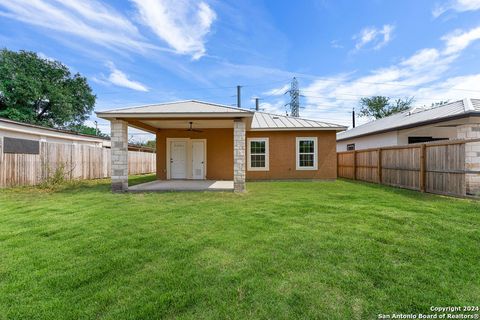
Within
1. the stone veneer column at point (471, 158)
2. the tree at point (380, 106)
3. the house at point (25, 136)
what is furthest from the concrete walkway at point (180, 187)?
the tree at point (380, 106)

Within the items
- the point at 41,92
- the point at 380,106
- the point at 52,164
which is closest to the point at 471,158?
the point at 52,164

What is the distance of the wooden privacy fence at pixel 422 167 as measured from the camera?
7.26 metres

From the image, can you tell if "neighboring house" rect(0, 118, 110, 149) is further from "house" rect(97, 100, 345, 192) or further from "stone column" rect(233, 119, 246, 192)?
"stone column" rect(233, 119, 246, 192)

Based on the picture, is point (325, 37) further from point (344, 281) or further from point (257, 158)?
point (344, 281)

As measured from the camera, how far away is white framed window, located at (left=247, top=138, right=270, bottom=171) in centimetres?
1280

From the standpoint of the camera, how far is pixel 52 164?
1125 cm

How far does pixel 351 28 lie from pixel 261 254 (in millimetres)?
13604

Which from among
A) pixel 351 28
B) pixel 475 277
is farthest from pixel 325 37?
pixel 475 277

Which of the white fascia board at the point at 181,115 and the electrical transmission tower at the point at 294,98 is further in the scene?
the electrical transmission tower at the point at 294,98

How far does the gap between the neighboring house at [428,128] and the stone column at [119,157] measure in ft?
37.7

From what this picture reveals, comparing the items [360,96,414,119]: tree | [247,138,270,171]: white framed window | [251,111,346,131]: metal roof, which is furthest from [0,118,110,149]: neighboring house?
[360,96,414,119]: tree

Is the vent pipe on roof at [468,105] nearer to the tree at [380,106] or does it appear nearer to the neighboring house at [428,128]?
the neighboring house at [428,128]

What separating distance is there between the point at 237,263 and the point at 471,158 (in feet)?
28.2

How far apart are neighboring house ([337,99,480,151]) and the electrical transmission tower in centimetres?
1103
